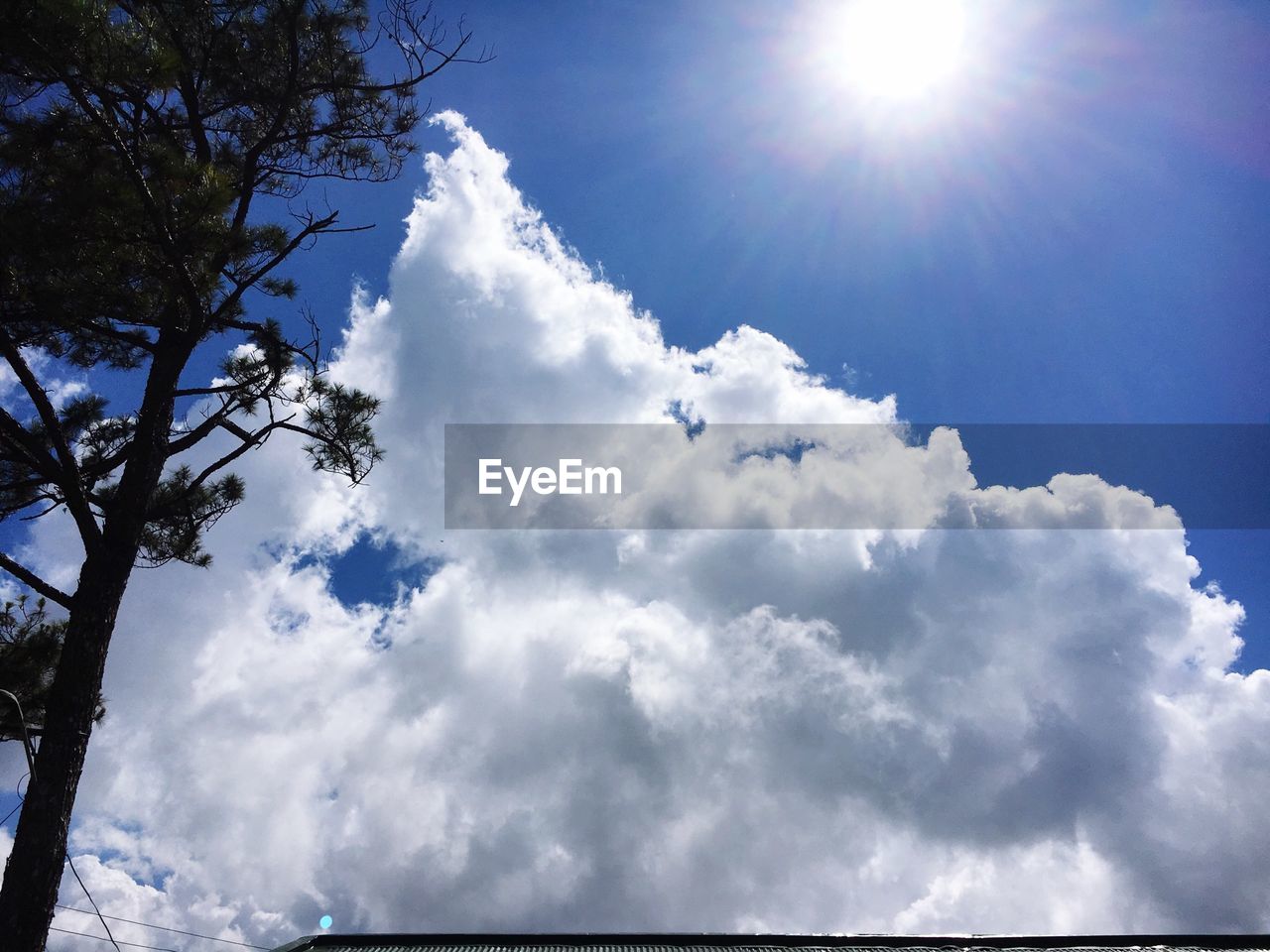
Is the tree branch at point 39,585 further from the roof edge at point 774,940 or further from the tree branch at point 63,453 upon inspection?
the roof edge at point 774,940

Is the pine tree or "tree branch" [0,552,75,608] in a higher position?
the pine tree

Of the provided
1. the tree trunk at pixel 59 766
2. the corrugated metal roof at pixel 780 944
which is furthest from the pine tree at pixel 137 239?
the corrugated metal roof at pixel 780 944

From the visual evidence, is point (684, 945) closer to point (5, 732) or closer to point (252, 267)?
point (5, 732)

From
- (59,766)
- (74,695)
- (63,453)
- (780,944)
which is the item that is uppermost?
(63,453)

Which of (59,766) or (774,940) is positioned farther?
(774,940)

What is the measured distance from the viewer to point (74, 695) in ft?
19.8

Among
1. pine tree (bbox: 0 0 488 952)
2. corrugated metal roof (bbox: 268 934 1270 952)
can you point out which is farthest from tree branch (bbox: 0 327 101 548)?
corrugated metal roof (bbox: 268 934 1270 952)

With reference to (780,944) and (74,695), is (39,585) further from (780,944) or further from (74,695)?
(780,944)

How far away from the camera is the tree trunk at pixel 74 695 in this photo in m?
5.43

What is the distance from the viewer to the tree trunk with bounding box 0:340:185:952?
5434 mm

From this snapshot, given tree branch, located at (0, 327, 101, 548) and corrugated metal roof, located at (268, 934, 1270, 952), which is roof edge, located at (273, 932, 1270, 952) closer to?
corrugated metal roof, located at (268, 934, 1270, 952)

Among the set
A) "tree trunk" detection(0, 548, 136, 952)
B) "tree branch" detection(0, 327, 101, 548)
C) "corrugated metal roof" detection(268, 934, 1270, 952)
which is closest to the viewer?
"tree trunk" detection(0, 548, 136, 952)

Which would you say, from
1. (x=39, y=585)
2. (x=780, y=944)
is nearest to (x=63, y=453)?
(x=39, y=585)

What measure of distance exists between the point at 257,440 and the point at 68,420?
3879mm
